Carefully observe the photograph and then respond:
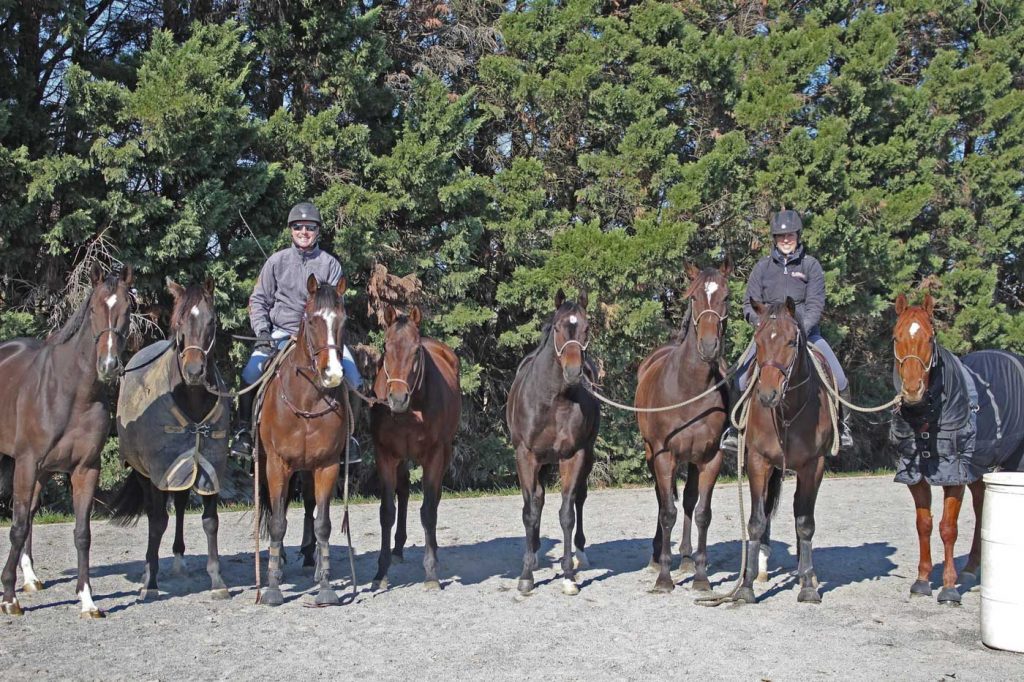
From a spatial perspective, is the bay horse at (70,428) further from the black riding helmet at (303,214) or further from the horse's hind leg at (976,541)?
the horse's hind leg at (976,541)

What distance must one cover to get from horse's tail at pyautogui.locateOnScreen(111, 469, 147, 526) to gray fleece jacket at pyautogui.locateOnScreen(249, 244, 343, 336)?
1953mm

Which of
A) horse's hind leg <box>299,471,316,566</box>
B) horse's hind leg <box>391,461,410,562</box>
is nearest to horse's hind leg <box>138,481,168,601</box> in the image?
horse's hind leg <box>299,471,316,566</box>

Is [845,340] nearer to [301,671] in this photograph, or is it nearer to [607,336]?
[607,336]

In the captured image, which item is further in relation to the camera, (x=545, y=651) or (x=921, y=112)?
(x=921, y=112)

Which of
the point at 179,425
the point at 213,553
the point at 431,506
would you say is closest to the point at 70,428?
the point at 179,425

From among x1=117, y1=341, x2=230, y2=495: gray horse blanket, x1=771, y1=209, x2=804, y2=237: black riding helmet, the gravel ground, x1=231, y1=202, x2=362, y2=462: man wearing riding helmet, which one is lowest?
the gravel ground

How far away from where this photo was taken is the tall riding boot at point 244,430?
898cm

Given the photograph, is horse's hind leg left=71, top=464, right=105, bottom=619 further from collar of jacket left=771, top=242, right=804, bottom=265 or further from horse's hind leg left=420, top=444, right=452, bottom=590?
collar of jacket left=771, top=242, right=804, bottom=265

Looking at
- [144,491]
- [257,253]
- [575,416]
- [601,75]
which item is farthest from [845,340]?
[144,491]

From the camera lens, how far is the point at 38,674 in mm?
6199

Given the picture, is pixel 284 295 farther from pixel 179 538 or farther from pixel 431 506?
pixel 179 538

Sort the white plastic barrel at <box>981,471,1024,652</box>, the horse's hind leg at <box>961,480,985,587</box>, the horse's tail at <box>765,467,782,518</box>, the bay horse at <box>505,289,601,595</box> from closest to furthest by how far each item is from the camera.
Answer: the white plastic barrel at <box>981,471,1024,652</box> → the bay horse at <box>505,289,601,595</box> → the horse's hind leg at <box>961,480,985,587</box> → the horse's tail at <box>765,467,782,518</box>

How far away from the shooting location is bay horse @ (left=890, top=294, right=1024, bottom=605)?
804 cm

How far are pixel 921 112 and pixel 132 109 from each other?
54.4 feet
